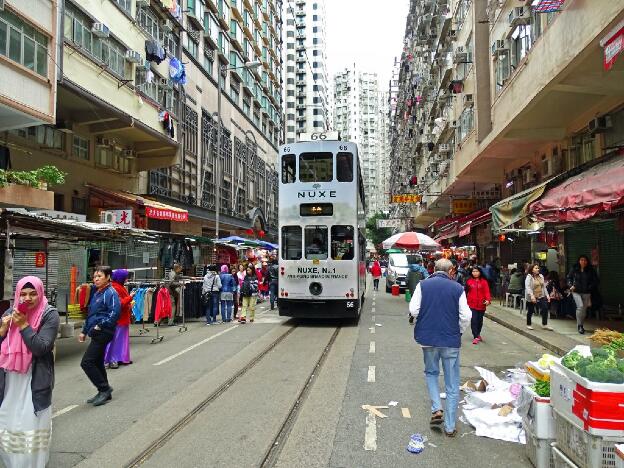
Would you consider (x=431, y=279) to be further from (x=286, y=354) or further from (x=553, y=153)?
(x=553, y=153)

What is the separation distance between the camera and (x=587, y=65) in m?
10.9

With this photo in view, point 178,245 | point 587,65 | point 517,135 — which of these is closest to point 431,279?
point 587,65

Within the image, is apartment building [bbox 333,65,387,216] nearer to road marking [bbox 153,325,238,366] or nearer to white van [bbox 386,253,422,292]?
white van [bbox 386,253,422,292]

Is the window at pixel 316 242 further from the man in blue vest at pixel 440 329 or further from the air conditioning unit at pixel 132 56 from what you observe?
the air conditioning unit at pixel 132 56

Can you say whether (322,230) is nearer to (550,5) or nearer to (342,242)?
(342,242)

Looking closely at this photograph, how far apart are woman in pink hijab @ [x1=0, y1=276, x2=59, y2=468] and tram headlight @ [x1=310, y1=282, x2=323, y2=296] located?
10.1 metres

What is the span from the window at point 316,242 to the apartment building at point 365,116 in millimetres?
138251

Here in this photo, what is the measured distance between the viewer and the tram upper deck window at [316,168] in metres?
14.2

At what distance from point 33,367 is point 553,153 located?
17.2 metres

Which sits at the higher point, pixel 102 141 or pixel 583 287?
pixel 102 141

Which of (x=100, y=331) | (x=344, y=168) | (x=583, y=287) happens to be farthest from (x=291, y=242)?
(x=100, y=331)

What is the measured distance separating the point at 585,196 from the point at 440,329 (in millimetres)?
5392

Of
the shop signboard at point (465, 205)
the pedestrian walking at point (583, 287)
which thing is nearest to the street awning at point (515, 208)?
the pedestrian walking at point (583, 287)

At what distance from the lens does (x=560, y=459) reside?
410cm
